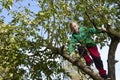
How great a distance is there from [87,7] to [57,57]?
2446 mm

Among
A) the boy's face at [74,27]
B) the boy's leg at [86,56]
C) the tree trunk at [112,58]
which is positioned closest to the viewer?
the tree trunk at [112,58]

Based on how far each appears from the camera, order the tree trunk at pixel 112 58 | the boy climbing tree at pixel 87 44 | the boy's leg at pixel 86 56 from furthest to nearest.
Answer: the boy's leg at pixel 86 56
the boy climbing tree at pixel 87 44
the tree trunk at pixel 112 58

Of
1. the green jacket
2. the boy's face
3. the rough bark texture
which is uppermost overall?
the boy's face

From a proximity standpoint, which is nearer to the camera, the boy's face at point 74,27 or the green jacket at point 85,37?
the green jacket at point 85,37

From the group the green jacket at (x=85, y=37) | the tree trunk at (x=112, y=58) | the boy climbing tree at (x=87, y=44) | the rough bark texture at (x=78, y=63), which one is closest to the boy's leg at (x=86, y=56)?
the boy climbing tree at (x=87, y=44)

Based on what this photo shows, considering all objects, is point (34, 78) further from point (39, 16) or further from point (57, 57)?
point (39, 16)

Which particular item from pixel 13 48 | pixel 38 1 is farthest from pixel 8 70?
pixel 38 1

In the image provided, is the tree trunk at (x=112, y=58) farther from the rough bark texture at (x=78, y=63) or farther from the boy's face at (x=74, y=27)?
the boy's face at (x=74, y=27)

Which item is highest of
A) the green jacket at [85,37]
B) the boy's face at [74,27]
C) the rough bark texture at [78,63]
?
the boy's face at [74,27]

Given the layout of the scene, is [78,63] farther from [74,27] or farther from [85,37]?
[74,27]

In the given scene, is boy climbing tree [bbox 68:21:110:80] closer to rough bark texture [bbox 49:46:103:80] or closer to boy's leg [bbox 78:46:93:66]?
boy's leg [bbox 78:46:93:66]

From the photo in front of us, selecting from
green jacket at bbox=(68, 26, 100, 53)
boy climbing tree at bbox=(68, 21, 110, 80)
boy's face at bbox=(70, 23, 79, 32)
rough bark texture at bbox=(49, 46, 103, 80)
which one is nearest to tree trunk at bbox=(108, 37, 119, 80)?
boy climbing tree at bbox=(68, 21, 110, 80)

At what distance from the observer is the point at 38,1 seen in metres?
10.7

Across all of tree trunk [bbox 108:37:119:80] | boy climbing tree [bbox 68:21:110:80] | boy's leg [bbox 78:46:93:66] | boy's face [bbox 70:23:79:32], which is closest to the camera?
tree trunk [bbox 108:37:119:80]
